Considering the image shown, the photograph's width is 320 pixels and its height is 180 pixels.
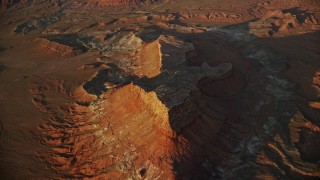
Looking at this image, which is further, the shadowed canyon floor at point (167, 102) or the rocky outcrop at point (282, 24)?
the rocky outcrop at point (282, 24)

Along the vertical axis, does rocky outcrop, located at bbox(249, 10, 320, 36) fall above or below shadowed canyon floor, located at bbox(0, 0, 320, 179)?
above

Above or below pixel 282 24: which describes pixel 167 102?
above

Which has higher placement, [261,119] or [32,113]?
[261,119]

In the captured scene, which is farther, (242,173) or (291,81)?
(291,81)

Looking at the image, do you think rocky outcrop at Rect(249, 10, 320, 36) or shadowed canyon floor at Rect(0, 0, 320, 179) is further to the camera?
rocky outcrop at Rect(249, 10, 320, 36)

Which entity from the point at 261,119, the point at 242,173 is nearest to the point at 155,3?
the point at 261,119

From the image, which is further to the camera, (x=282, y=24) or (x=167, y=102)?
(x=282, y=24)

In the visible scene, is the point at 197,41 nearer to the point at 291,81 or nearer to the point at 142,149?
the point at 291,81

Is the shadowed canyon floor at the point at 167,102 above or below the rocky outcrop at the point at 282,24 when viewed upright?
below
